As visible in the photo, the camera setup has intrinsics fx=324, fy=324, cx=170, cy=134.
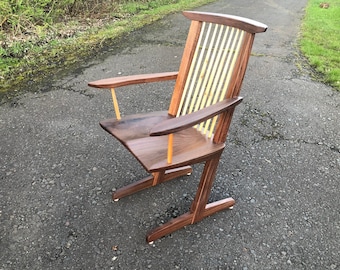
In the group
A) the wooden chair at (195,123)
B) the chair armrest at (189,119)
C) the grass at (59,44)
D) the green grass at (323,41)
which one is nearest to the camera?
the chair armrest at (189,119)

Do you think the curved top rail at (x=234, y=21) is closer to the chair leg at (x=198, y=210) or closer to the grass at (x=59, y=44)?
the chair leg at (x=198, y=210)

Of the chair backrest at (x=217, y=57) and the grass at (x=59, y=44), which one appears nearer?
the chair backrest at (x=217, y=57)

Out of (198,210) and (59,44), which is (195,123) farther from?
(59,44)

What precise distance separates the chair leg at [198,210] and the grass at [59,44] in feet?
8.08

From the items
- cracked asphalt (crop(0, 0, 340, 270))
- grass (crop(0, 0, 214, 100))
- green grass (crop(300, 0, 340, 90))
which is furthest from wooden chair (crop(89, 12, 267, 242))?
green grass (crop(300, 0, 340, 90))

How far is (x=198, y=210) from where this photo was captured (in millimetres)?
1995

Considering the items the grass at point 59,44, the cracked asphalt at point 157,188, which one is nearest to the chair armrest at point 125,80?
the cracked asphalt at point 157,188

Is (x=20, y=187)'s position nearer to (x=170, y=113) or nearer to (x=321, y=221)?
(x=170, y=113)

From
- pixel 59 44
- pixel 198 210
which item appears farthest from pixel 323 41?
pixel 198 210

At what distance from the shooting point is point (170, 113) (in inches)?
87.0

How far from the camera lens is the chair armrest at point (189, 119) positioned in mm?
1445

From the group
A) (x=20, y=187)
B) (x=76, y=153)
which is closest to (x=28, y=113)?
(x=76, y=153)

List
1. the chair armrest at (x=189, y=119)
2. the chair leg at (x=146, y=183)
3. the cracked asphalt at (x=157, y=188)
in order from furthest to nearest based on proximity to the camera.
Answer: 1. the chair leg at (x=146, y=183)
2. the cracked asphalt at (x=157, y=188)
3. the chair armrest at (x=189, y=119)

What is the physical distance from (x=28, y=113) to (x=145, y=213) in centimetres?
176
